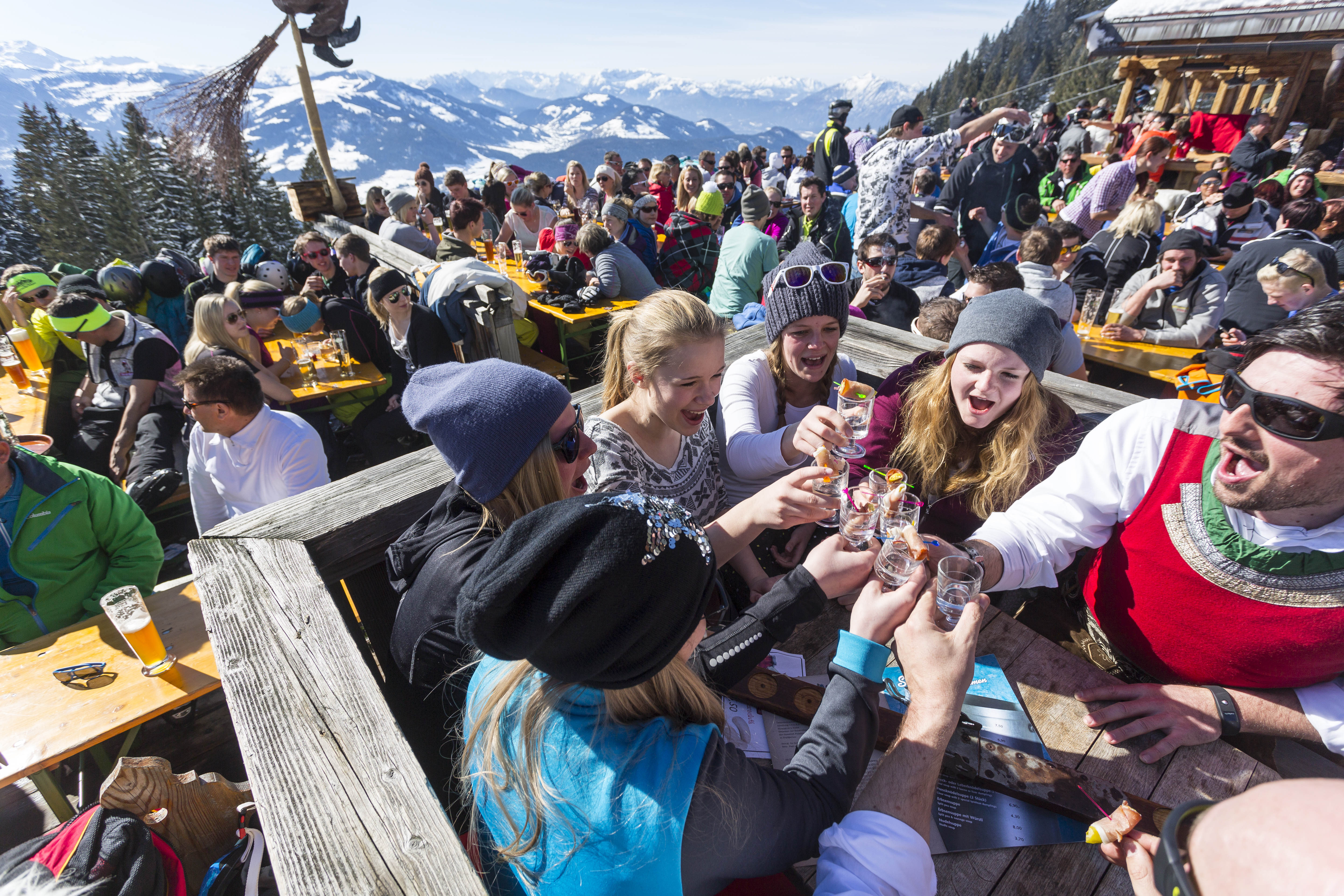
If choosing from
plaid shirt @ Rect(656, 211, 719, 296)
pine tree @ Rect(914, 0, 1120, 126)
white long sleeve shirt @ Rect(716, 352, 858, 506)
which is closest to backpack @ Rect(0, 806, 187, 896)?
white long sleeve shirt @ Rect(716, 352, 858, 506)

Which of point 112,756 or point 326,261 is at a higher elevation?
point 326,261

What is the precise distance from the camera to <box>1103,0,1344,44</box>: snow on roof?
12.2 metres

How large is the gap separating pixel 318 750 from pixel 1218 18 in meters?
20.4

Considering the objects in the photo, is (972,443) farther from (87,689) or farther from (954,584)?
(87,689)

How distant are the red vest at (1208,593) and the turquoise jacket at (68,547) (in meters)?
4.26

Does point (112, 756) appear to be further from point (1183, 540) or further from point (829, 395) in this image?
point (1183, 540)

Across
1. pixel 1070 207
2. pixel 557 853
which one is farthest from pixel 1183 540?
pixel 1070 207

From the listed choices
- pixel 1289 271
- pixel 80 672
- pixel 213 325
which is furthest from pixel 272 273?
pixel 1289 271

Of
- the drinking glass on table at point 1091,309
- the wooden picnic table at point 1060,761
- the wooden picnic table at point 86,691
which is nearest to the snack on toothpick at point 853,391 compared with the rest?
the wooden picnic table at point 1060,761

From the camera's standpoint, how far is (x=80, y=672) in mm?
2242

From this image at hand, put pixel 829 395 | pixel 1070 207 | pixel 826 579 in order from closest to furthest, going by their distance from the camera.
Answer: pixel 826 579 → pixel 829 395 → pixel 1070 207

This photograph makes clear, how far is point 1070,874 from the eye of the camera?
1250 mm

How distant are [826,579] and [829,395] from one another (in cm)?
158

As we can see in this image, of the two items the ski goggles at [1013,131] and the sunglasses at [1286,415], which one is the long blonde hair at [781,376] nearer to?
the sunglasses at [1286,415]
